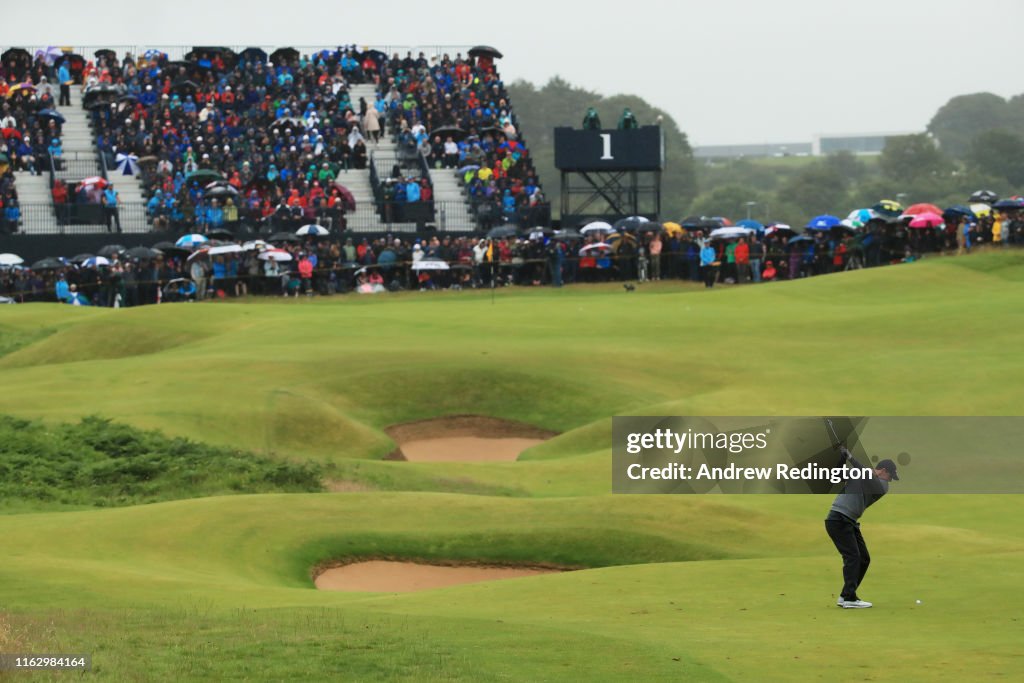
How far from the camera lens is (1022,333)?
48.4 m

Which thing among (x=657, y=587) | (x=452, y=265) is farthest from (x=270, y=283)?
(x=657, y=587)

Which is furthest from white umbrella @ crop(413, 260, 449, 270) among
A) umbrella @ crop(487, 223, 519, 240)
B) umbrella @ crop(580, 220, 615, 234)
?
umbrella @ crop(580, 220, 615, 234)

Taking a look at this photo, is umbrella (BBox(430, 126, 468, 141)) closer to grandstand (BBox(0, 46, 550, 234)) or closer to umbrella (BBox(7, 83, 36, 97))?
grandstand (BBox(0, 46, 550, 234))

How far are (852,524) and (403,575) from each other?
9688 millimetres

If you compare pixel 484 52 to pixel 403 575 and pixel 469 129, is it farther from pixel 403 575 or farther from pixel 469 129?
pixel 403 575

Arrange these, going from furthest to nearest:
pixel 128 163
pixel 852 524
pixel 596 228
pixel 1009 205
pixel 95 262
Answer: pixel 128 163 → pixel 596 228 → pixel 1009 205 → pixel 95 262 → pixel 852 524

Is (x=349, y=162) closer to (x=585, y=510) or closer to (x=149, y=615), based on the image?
(x=585, y=510)

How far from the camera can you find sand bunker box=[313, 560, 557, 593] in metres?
26.7

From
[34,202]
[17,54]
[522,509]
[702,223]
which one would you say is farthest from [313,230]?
[522,509]

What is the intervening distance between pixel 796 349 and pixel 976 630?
3003 cm

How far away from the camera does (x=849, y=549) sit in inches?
781

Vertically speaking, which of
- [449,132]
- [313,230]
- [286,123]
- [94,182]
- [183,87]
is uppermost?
[183,87]
